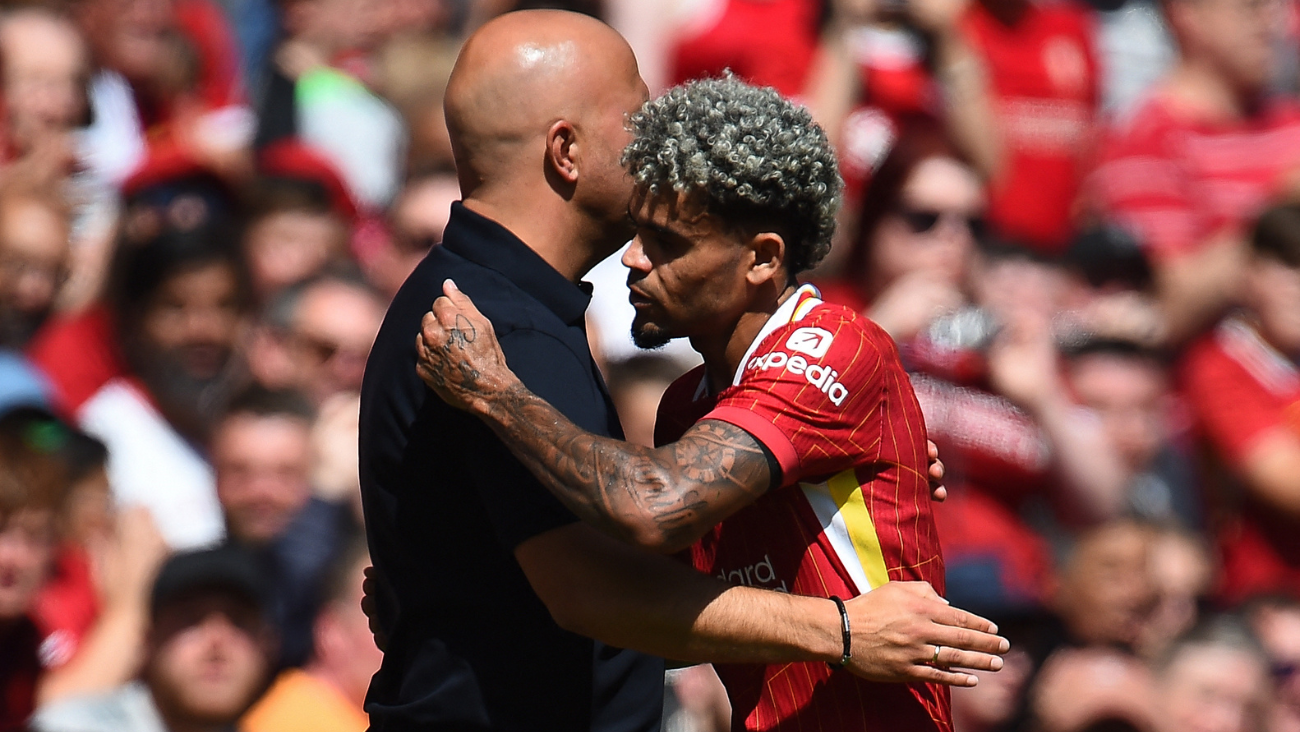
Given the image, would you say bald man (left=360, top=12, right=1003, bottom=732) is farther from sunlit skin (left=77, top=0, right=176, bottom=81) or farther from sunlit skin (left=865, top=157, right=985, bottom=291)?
sunlit skin (left=77, top=0, right=176, bottom=81)

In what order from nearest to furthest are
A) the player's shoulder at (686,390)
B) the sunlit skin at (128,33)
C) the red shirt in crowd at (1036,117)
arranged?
the player's shoulder at (686,390) → the sunlit skin at (128,33) → the red shirt in crowd at (1036,117)

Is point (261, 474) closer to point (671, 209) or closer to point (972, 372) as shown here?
point (972, 372)

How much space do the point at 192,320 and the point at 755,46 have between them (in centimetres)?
263

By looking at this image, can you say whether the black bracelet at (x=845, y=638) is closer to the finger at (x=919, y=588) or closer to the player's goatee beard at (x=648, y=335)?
the finger at (x=919, y=588)

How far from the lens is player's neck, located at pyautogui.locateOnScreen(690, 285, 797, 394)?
10.7 ft

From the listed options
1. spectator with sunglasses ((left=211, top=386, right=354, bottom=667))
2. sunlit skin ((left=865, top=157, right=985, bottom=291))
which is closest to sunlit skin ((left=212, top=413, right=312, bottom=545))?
spectator with sunglasses ((left=211, top=386, right=354, bottom=667))

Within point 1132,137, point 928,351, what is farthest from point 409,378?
point 1132,137

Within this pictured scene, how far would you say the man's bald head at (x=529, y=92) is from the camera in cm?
323

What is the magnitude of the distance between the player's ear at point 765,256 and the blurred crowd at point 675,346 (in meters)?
2.48

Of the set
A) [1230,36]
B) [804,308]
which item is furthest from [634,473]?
[1230,36]

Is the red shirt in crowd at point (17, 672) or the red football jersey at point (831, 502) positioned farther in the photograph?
the red shirt in crowd at point (17, 672)

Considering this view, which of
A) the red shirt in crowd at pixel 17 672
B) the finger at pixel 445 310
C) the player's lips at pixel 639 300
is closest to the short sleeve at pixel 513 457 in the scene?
the finger at pixel 445 310

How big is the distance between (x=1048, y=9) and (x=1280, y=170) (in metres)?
1.31

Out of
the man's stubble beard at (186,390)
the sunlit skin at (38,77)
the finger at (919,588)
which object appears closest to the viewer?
the finger at (919,588)
